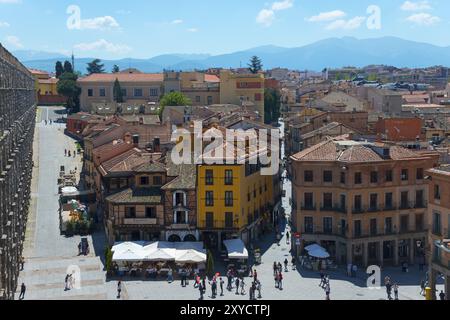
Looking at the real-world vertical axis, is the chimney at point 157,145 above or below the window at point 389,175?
above

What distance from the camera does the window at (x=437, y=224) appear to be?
167ft

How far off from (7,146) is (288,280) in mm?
24489

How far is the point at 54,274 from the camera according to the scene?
55.8 metres

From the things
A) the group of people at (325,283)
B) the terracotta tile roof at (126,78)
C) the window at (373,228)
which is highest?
the terracotta tile roof at (126,78)

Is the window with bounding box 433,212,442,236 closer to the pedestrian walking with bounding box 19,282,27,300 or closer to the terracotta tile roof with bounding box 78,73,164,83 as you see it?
the pedestrian walking with bounding box 19,282,27,300

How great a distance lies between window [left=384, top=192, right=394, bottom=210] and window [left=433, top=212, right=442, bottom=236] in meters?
10.3

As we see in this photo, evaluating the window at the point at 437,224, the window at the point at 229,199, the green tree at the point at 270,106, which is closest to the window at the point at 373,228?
the window at the point at 437,224

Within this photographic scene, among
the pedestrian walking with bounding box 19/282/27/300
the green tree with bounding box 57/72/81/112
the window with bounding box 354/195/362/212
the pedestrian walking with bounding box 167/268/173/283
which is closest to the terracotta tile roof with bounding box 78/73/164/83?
the green tree with bounding box 57/72/81/112

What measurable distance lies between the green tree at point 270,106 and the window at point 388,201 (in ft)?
321

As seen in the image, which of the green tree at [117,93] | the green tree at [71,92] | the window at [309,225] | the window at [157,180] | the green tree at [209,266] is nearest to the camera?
the green tree at [209,266]

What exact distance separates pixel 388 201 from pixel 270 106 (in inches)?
3911

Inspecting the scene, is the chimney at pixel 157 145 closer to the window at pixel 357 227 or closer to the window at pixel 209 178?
the window at pixel 209 178

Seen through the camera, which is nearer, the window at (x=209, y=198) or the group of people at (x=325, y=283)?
the group of people at (x=325, y=283)

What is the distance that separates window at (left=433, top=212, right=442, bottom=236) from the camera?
5075 centimetres
